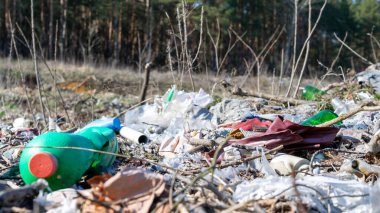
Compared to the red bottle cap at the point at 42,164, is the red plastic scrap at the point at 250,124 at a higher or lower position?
lower

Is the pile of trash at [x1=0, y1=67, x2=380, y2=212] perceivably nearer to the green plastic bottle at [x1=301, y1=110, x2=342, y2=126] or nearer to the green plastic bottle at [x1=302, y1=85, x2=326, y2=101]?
→ the green plastic bottle at [x1=301, y1=110, x2=342, y2=126]

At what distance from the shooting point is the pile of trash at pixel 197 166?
4.67 ft

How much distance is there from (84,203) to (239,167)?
0.97 meters

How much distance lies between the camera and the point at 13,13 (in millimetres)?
22750

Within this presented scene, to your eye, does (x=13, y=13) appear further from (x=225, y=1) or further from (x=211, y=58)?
(x=225, y=1)

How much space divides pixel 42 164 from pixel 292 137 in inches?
52.1

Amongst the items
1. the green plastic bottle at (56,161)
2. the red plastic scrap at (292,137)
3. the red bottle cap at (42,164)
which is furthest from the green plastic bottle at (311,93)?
the red bottle cap at (42,164)

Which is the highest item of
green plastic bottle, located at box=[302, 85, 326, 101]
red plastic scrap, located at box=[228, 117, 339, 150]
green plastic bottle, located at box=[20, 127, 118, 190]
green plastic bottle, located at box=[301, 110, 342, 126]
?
green plastic bottle, located at box=[20, 127, 118, 190]

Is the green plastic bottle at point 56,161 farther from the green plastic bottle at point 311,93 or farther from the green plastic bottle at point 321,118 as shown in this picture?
the green plastic bottle at point 311,93

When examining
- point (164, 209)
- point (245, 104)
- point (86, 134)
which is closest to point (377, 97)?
point (245, 104)

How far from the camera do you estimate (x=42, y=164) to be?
5.45ft

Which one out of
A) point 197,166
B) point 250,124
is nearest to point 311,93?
point 250,124

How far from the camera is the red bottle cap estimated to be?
1.66 m

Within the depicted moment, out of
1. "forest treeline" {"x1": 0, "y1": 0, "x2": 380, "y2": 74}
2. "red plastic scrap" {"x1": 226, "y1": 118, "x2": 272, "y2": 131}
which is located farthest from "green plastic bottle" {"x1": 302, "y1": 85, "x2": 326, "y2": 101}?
"forest treeline" {"x1": 0, "y1": 0, "x2": 380, "y2": 74}
